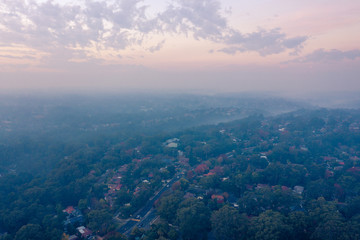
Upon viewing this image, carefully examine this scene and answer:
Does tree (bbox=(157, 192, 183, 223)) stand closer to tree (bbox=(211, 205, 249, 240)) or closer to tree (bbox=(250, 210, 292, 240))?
tree (bbox=(211, 205, 249, 240))

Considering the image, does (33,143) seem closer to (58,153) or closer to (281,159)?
(58,153)

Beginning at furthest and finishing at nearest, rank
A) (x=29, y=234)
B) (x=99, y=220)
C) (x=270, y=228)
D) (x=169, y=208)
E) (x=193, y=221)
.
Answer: (x=169, y=208) → (x=99, y=220) → (x=193, y=221) → (x=29, y=234) → (x=270, y=228)

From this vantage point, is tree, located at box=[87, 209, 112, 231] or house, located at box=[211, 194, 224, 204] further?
house, located at box=[211, 194, 224, 204]

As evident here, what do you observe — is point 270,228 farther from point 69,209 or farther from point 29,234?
point 69,209

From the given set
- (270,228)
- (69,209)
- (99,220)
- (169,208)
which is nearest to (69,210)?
(69,209)

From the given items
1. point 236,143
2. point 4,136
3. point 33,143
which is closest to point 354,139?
→ point 236,143

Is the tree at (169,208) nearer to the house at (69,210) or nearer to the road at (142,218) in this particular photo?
the road at (142,218)

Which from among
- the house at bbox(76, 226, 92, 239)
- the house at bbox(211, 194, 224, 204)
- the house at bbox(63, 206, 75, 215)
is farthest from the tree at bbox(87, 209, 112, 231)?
the house at bbox(211, 194, 224, 204)

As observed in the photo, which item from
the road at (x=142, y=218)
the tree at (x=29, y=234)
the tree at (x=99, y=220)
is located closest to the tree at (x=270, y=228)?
the road at (x=142, y=218)

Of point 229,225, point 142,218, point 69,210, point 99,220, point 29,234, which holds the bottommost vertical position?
point 69,210
